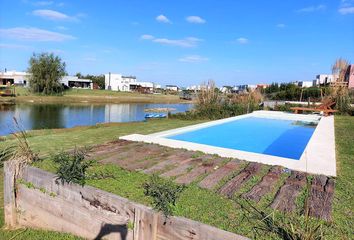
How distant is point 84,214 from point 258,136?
21.6ft

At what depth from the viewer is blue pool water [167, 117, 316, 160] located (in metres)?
6.61

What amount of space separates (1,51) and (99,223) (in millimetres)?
29568

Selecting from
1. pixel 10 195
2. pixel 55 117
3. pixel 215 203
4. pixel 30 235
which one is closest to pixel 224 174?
pixel 215 203

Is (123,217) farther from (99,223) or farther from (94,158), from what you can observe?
(94,158)

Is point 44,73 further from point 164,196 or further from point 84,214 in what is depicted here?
point 164,196

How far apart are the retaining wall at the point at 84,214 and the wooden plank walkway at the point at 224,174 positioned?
27.9 inches


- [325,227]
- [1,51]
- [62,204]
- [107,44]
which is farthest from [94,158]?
[1,51]

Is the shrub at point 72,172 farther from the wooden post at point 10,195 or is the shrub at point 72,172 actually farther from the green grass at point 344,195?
the green grass at point 344,195

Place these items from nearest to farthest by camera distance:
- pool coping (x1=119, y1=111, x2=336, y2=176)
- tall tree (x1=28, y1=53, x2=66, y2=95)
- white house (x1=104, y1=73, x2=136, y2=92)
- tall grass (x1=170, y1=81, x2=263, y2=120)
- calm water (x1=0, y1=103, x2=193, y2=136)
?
1. pool coping (x1=119, y1=111, x2=336, y2=176)
2. tall grass (x1=170, y1=81, x2=263, y2=120)
3. calm water (x1=0, y1=103, x2=193, y2=136)
4. tall tree (x1=28, y1=53, x2=66, y2=95)
5. white house (x1=104, y1=73, x2=136, y2=92)

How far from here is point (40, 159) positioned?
11.7ft

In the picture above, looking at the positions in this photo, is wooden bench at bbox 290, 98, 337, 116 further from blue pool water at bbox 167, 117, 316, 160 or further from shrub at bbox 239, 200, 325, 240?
shrub at bbox 239, 200, 325, 240

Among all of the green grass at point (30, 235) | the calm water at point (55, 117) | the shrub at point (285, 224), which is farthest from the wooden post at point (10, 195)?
the calm water at point (55, 117)

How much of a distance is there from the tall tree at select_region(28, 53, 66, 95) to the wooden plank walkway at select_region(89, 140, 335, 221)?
1405 inches

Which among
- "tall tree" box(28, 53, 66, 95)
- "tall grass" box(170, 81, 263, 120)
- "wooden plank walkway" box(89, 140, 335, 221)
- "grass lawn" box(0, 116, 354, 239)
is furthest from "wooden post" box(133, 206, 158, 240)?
"tall tree" box(28, 53, 66, 95)
